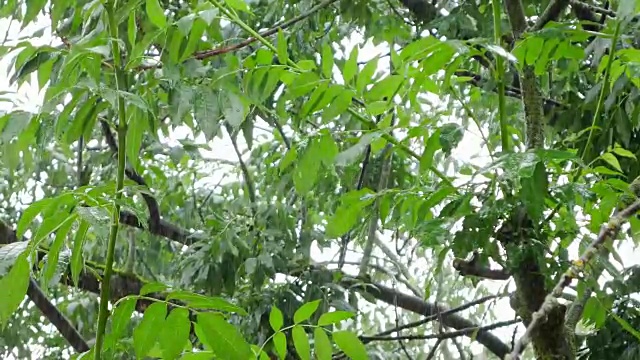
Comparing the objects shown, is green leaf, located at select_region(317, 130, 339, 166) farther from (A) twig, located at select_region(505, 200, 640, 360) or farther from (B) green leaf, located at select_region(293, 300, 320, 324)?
(A) twig, located at select_region(505, 200, 640, 360)

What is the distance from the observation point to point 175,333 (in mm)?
553

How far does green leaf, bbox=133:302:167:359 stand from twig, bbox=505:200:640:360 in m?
0.24

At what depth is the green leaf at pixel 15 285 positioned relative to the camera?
0.52m

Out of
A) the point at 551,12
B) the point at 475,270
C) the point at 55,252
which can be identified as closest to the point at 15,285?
the point at 55,252

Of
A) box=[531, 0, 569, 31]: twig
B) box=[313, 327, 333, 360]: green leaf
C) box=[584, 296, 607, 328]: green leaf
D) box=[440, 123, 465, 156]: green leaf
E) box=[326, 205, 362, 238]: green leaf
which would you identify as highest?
box=[531, 0, 569, 31]: twig

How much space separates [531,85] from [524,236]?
160 millimetres

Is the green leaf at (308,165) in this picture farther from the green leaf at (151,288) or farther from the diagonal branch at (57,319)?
the diagonal branch at (57,319)

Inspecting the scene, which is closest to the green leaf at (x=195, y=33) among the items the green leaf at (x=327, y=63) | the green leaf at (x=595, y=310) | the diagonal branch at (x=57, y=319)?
the green leaf at (x=327, y=63)

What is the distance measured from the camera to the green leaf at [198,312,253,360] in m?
0.55

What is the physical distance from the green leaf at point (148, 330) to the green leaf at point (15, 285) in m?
0.08

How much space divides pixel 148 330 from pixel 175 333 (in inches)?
0.7

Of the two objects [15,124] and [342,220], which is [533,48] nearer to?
[342,220]

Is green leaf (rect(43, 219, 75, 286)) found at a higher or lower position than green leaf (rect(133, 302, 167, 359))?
higher

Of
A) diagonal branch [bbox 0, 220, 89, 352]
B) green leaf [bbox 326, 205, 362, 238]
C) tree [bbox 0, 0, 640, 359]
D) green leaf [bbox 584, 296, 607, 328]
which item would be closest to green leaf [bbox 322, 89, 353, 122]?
tree [bbox 0, 0, 640, 359]
